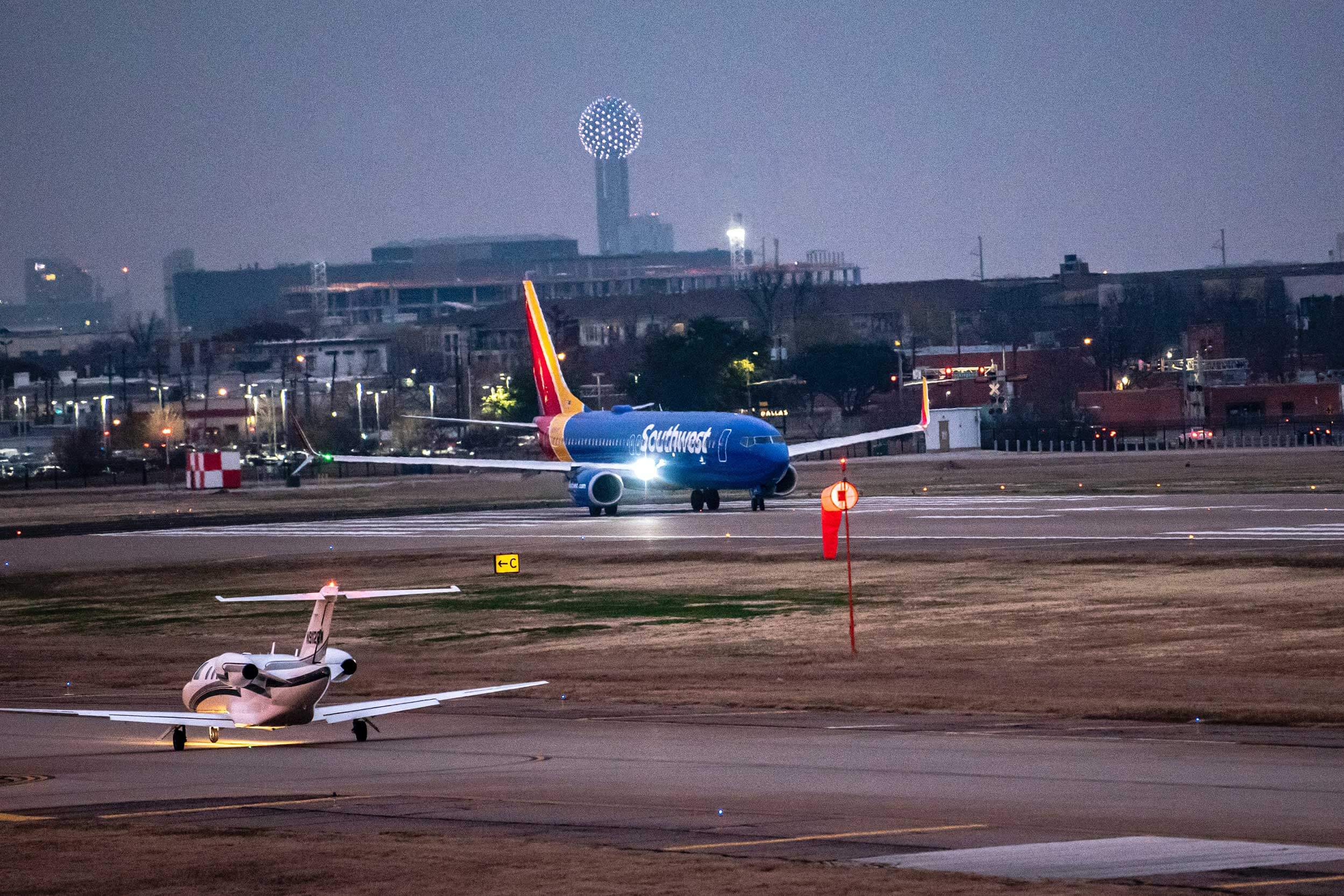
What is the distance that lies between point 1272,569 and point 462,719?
21.3 meters

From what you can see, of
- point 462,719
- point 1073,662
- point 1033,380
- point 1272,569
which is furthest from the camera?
point 1033,380

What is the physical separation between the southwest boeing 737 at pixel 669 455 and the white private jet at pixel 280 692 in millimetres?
39775

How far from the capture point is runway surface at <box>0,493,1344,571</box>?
47.3 meters

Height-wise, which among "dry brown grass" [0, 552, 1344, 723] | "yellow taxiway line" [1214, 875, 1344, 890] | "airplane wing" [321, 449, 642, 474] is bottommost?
"dry brown grass" [0, 552, 1344, 723]

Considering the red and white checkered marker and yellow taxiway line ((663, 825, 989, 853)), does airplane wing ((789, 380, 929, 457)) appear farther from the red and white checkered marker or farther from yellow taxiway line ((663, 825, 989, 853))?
yellow taxiway line ((663, 825, 989, 853))

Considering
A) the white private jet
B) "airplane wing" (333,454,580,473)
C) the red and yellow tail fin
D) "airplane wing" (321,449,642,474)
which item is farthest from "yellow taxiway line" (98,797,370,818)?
the red and yellow tail fin

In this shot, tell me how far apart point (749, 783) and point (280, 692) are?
20.3ft

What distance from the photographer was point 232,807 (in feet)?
57.8

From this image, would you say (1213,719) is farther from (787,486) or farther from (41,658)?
(787,486)

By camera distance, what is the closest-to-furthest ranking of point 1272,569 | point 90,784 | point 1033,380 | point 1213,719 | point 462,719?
point 90,784 → point 1213,719 → point 462,719 → point 1272,569 → point 1033,380

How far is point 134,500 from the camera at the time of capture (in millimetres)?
94250

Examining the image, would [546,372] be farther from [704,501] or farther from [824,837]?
[824,837]

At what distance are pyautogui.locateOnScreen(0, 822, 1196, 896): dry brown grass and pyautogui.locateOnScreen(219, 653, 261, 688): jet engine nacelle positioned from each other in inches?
174

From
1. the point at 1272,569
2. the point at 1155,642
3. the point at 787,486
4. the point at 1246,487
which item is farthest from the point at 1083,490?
the point at 1155,642
